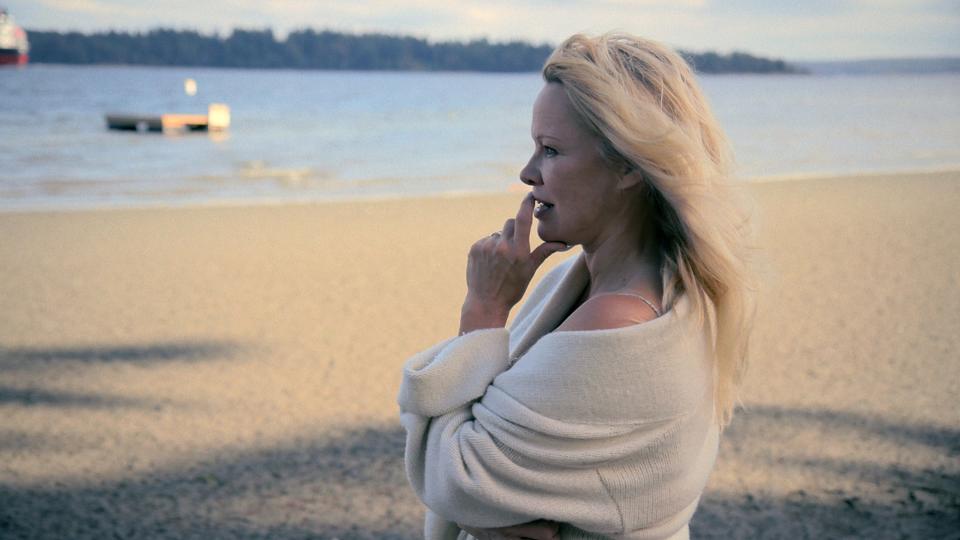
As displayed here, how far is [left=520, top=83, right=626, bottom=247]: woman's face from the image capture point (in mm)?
1663

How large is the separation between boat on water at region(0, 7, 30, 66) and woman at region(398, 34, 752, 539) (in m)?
101

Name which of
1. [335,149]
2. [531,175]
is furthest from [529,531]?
[335,149]

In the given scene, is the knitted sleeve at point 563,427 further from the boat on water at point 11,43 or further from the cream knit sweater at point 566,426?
the boat on water at point 11,43

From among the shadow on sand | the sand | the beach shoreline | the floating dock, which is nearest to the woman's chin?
the sand

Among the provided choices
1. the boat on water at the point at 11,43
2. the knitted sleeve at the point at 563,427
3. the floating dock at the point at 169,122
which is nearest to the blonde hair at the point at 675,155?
the knitted sleeve at the point at 563,427

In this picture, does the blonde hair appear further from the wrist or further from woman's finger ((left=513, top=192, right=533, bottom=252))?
the wrist

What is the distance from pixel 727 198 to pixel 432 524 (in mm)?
873

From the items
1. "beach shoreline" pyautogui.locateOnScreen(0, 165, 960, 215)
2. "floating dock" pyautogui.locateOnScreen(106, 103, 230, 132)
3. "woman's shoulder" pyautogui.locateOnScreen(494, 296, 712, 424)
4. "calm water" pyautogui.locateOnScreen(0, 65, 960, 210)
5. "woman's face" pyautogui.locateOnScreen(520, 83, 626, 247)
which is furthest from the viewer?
"floating dock" pyautogui.locateOnScreen(106, 103, 230, 132)

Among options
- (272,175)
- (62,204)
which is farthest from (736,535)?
(272,175)

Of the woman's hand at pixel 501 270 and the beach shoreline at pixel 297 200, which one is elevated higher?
the woman's hand at pixel 501 270

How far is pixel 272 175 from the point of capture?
2278cm

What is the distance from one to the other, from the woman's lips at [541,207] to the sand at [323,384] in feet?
1.46

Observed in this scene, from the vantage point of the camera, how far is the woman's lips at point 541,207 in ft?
5.69

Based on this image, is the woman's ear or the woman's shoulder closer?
the woman's shoulder
